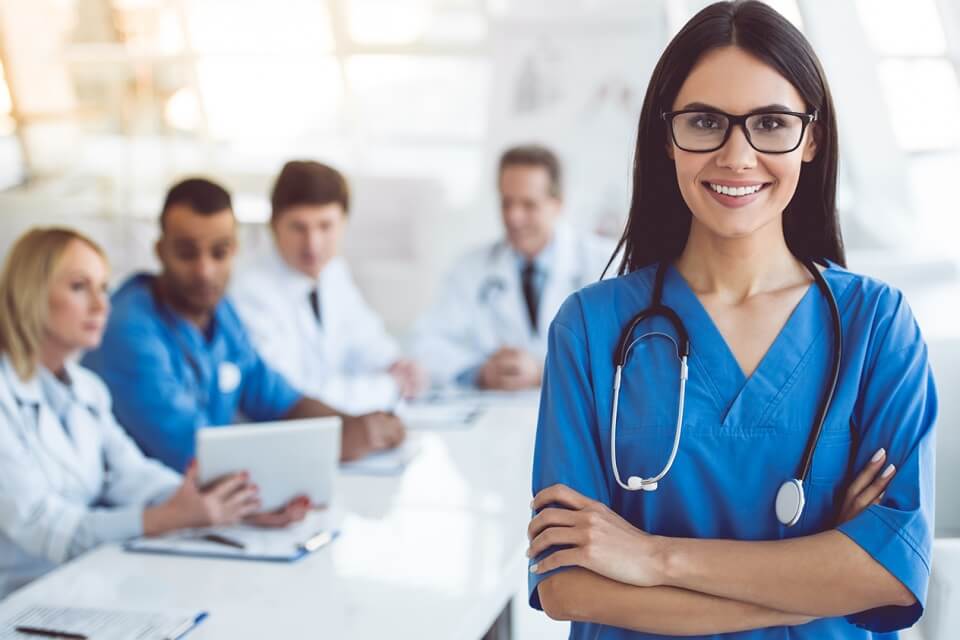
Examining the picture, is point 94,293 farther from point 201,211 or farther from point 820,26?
point 820,26

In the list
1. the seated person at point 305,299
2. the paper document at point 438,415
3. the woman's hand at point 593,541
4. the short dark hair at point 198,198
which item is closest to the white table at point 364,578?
the woman's hand at point 593,541

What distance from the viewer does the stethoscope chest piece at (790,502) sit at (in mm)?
990

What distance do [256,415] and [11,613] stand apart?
1.27 metres

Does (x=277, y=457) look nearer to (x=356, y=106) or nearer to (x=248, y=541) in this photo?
(x=248, y=541)

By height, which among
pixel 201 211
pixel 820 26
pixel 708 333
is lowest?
pixel 708 333

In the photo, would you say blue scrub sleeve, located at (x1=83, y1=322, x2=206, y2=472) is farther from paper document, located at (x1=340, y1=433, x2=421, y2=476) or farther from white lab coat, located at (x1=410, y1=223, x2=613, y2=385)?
white lab coat, located at (x1=410, y1=223, x2=613, y2=385)

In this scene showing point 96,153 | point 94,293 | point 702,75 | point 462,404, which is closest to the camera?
point 702,75

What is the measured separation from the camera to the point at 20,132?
340 centimetres

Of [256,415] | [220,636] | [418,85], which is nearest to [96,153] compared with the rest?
[418,85]

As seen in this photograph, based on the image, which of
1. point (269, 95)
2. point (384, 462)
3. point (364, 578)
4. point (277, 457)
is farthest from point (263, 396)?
point (269, 95)

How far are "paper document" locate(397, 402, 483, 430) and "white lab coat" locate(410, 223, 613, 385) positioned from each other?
564 mm

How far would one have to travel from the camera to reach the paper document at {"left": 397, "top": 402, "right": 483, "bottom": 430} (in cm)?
257

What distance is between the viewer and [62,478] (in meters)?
2.00

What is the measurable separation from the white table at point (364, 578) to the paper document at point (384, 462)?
0.11 m
